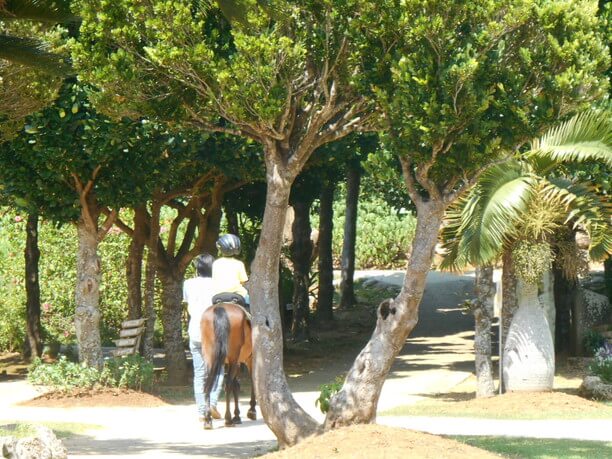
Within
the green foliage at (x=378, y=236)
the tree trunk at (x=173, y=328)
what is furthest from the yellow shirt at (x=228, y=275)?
the green foliage at (x=378, y=236)

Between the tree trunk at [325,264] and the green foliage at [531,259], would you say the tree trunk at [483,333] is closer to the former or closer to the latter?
the green foliage at [531,259]

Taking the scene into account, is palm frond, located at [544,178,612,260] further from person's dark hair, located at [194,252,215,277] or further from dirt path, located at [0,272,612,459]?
person's dark hair, located at [194,252,215,277]

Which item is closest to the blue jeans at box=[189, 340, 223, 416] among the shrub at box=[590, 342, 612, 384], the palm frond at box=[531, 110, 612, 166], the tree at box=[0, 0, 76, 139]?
the tree at box=[0, 0, 76, 139]

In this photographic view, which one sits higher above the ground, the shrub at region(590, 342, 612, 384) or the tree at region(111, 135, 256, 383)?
the tree at region(111, 135, 256, 383)

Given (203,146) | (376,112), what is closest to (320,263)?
(203,146)

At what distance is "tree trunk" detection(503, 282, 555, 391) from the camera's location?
15391mm

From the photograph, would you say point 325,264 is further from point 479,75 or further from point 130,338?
point 479,75

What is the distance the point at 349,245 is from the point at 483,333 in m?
13.2

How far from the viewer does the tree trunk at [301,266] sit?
24031 millimetres

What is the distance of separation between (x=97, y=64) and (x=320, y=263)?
1699cm

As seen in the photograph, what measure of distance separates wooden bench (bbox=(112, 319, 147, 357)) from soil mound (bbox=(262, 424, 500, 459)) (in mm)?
8258

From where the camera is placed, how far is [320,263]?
27.0 m

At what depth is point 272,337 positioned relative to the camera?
10.2 m

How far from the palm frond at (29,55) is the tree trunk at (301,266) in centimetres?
1254
